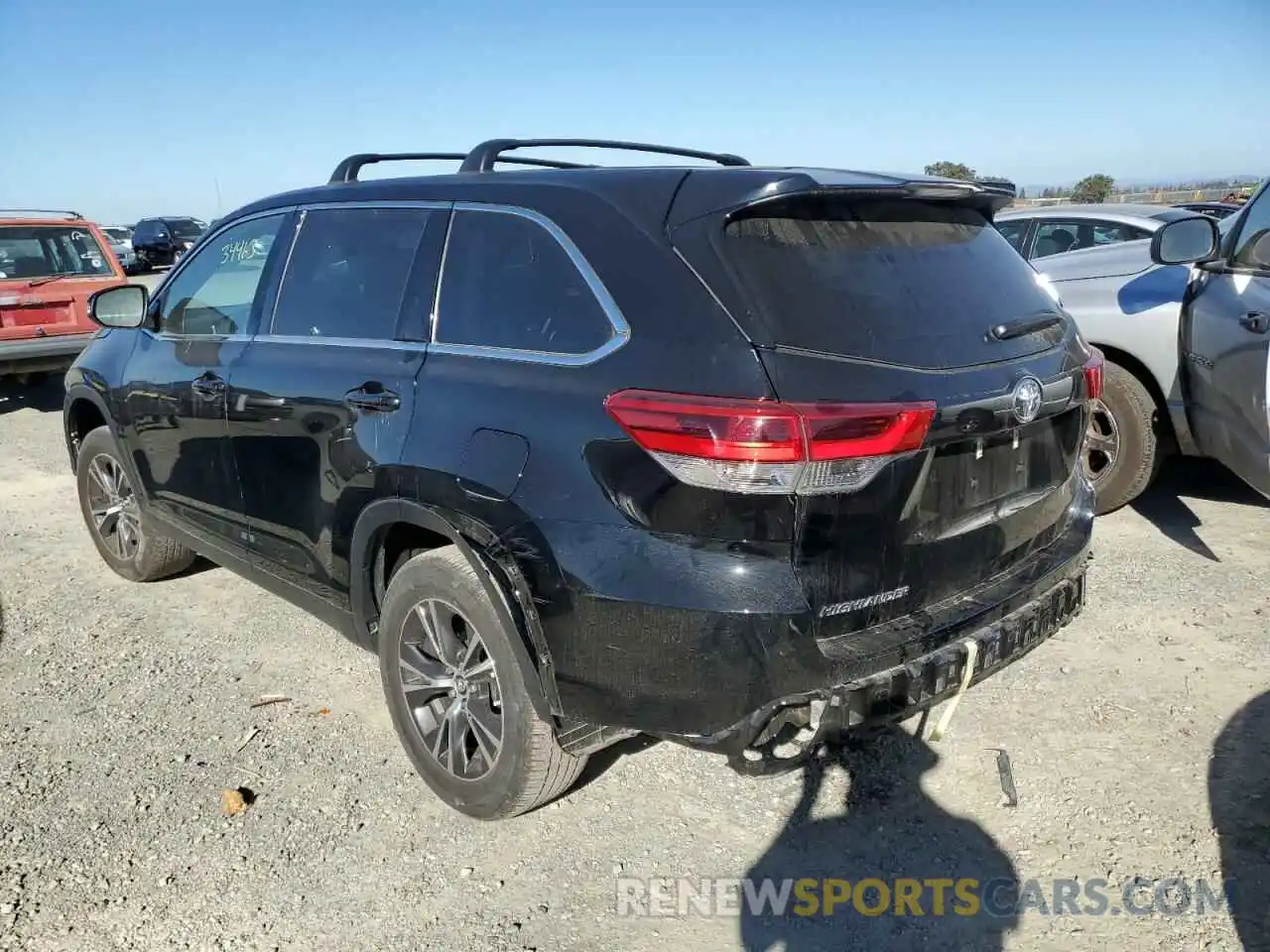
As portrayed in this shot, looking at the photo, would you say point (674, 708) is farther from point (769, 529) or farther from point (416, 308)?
point (416, 308)

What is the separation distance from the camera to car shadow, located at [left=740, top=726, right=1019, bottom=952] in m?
2.40

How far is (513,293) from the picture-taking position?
2.64 meters

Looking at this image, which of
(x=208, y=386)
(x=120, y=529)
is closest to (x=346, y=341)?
(x=208, y=386)

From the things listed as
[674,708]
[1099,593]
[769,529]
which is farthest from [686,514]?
[1099,593]

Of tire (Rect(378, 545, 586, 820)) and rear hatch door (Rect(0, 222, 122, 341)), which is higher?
rear hatch door (Rect(0, 222, 122, 341))

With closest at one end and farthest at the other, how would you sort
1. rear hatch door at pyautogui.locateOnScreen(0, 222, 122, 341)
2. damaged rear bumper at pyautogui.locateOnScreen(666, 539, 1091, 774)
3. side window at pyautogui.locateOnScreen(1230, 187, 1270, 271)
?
damaged rear bumper at pyautogui.locateOnScreen(666, 539, 1091, 774) < side window at pyautogui.locateOnScreen(1230, 187, 1270, 271) < rear hatch door at pyautogui.locateOnScreen(0, 222, 122, 341)

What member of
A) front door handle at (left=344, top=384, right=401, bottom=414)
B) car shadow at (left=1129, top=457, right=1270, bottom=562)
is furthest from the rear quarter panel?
front door handle at (left=344, top=384, right=401, bottom=414)

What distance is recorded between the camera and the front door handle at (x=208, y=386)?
357cm

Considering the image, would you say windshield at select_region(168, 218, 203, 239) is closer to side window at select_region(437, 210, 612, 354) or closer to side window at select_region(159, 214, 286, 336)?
side window at select_region(159, 214, 286, 336)

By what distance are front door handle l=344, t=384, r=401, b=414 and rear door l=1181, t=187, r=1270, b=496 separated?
317 centimetres

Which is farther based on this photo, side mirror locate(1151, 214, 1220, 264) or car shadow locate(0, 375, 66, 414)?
car shadow locate(0, 375, 66, 414)

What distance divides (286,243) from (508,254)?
125 cm

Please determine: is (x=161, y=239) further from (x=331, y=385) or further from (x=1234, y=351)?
(x=1234, y=351)

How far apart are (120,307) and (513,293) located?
251cm
